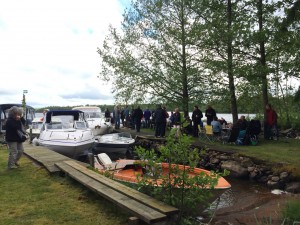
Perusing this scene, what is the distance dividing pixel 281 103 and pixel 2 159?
19954 mm

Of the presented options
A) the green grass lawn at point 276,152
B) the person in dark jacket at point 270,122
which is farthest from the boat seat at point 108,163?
the person in dark jacket at point 270,122

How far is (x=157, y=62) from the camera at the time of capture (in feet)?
67.9

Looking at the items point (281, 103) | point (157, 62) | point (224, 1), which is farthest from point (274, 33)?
point (281, 103)

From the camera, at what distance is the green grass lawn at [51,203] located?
5043 millimetres

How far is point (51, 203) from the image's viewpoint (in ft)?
19.0

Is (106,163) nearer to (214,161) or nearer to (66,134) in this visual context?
(214,161)

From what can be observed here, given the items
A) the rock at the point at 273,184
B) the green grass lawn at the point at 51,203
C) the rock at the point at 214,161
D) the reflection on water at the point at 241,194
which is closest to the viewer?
the green grass lawn at the point at 51,203

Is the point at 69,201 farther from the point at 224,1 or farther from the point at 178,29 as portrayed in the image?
the point at 178,29

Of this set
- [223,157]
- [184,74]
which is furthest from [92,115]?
[223,157]

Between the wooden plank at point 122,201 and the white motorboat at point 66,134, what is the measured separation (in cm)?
776

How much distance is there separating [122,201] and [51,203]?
1.49 m

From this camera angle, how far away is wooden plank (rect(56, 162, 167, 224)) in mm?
4551

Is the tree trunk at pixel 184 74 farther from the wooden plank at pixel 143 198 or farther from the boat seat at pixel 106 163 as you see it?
the wooden plank at pixel 143 198

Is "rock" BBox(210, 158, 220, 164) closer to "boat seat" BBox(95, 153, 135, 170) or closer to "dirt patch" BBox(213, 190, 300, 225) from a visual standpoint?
"dirt patch" BBox(213, 190, 300, 225)
